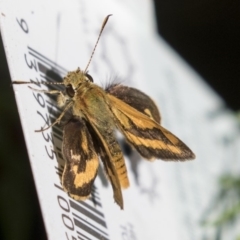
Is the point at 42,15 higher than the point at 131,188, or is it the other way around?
the point at 42,15

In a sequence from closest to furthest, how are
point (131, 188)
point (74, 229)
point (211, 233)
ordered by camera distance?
point (74, 229) → point (131, 188) → point (211, 233)

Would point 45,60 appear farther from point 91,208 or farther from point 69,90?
point 91,208

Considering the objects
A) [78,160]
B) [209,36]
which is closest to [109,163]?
[78,160]

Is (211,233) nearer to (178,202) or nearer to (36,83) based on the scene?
(178,202)

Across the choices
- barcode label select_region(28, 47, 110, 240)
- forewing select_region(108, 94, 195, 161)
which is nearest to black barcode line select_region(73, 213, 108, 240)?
barcode label select_region(28, 47, 110, 240)

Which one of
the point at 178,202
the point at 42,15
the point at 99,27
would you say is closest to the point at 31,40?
the point at 42,15

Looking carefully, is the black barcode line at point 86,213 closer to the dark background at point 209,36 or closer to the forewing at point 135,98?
the forewing at point 135,98
